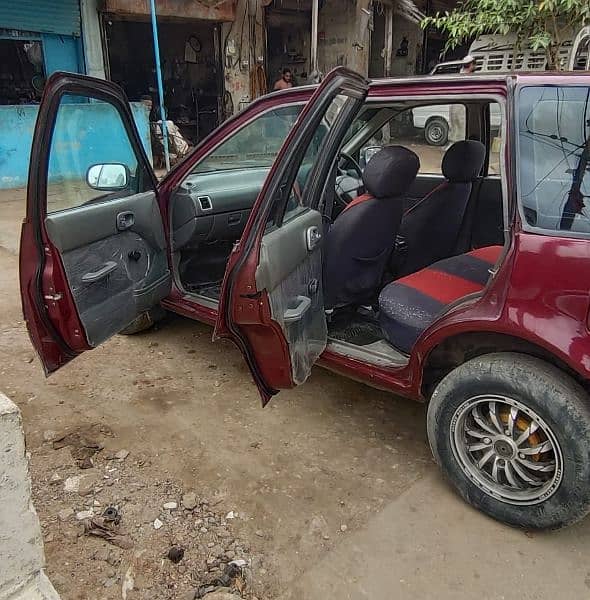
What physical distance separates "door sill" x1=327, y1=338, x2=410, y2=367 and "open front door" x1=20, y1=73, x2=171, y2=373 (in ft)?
3.58

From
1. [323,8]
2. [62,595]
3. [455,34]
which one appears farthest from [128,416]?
[323,8]

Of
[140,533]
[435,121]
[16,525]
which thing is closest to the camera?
[16,525]

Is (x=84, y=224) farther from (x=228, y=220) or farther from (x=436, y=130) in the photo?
(x=436, y=130)

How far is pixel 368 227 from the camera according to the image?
2.96 metres

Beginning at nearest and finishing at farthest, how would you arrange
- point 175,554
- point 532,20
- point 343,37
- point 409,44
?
point 175,554, point 532,20, point 343,37, point 409,44

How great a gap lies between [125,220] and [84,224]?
11.1 inches

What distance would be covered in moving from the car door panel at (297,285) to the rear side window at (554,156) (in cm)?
96

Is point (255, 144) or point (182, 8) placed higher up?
point (182, 8)

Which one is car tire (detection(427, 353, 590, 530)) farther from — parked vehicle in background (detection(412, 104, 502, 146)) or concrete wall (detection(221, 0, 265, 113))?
concrete wall (detection(221, 0, 265, 113))

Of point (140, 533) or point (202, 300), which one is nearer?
point (140, 533)

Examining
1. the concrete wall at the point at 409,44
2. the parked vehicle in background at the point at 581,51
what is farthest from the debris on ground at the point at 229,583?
the concrete wall at the point at 409,44

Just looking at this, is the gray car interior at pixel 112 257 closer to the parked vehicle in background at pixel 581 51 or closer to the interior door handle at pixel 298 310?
the interior door handle at pixel 298 310

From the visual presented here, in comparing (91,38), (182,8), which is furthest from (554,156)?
(182,8)

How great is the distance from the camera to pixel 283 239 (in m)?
2.44
